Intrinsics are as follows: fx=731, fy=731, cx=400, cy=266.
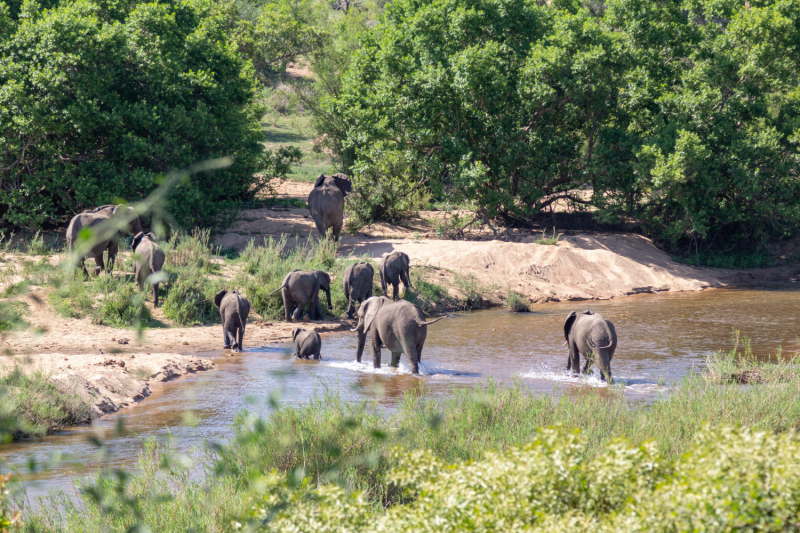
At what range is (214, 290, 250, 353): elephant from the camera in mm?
11430

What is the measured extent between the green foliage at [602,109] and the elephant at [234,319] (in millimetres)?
9736

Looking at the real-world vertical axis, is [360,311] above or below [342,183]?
below

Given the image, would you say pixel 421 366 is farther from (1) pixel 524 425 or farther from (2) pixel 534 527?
(2) pixel 534 527

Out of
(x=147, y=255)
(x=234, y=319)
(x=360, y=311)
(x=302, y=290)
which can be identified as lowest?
(x=234, y=319)

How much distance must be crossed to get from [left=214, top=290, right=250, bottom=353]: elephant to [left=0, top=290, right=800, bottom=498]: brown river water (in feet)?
0.91

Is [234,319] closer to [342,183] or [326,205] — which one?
[326,205]

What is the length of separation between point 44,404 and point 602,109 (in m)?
17.0

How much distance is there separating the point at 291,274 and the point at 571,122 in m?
11.6

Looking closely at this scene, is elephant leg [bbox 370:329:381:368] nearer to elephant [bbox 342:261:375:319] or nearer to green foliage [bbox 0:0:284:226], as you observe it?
elephant [bbox 342:261:375:319]

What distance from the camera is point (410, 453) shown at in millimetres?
4777

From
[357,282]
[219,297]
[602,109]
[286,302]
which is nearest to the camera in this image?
[219,297]

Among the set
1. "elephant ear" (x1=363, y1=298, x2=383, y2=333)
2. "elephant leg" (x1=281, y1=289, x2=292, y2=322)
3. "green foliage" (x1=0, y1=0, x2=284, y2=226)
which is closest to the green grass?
"elephant ear" (x1=363, y1=298, x2=383, y2=333)

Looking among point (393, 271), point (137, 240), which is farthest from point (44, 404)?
point (393, 271)

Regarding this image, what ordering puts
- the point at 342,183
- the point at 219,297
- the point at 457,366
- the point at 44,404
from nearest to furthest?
the point at 44,404
the point at 457,366
the point at 219,297
the point at 342,183
